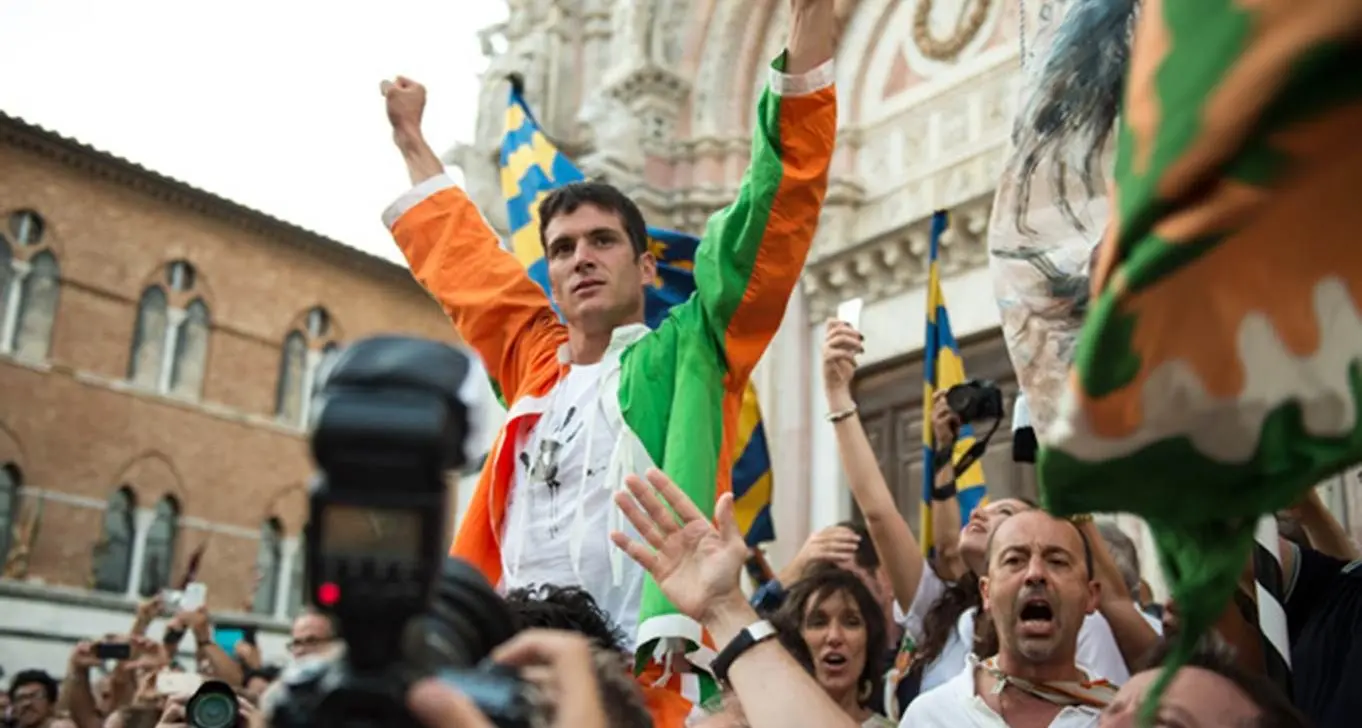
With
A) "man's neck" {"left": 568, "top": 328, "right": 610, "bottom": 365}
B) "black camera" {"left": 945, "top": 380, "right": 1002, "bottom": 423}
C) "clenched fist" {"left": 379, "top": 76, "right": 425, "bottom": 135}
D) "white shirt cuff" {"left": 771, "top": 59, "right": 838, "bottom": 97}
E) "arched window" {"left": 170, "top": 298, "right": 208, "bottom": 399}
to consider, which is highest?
"arched window" {"left": 170, "top": 298, "right": 208, "bottom": 399}

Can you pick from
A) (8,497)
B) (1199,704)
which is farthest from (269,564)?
(1199,704)

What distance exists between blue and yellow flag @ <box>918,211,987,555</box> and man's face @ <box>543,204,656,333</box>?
2.01 meters

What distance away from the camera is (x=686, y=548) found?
2184 millimetres

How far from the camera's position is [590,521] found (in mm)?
2967

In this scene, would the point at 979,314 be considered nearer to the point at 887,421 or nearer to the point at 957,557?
the point at 887,421

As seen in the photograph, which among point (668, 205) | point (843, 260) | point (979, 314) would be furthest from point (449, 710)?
point (668, 205)

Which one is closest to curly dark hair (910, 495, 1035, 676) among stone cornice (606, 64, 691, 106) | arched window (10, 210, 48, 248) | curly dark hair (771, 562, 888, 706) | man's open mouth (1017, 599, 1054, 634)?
curly dark hair (771, 562, 888, 706)

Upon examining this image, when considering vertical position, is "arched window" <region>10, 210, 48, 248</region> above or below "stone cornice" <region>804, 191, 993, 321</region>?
above

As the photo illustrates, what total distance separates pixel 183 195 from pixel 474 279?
22.3 m

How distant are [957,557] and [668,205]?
569 centimetres

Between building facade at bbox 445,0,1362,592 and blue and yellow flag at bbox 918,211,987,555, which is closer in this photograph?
blue and yellow flag at bbox 918,211,987,555

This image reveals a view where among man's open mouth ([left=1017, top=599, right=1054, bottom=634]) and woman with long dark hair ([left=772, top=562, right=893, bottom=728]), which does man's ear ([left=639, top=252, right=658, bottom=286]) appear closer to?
woman with long dark hair ([left=772, top=562, right=893, bottom=728])

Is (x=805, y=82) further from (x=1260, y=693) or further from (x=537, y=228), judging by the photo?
(x=537, y=228)

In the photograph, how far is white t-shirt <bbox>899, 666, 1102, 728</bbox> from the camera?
306 centimetres
